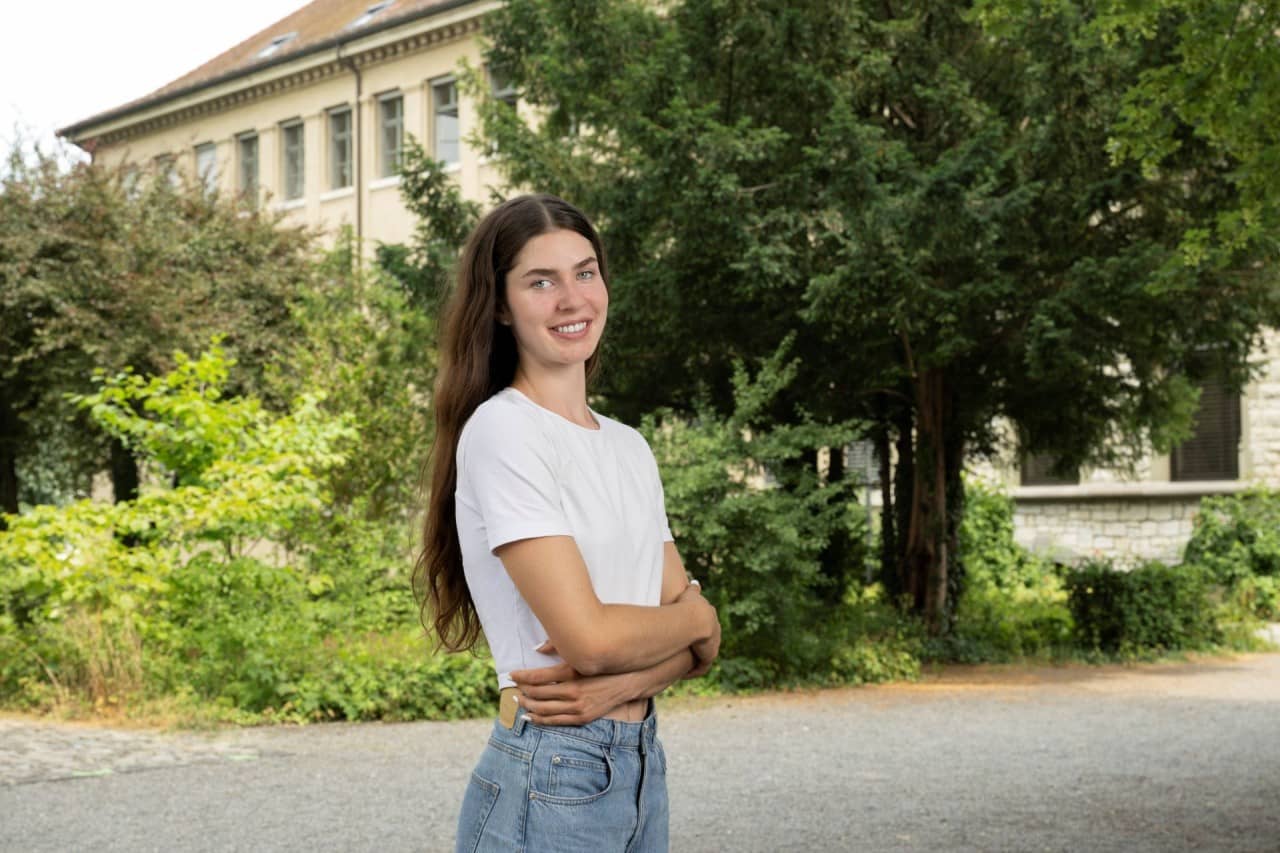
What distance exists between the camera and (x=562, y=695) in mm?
2461

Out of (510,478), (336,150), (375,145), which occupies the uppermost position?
(336,150)

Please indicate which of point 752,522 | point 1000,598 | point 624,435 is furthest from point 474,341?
point 1000,598

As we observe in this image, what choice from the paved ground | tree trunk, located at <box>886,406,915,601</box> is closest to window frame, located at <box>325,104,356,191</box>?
tree trunk, located at <box>886,406,915,601</box>

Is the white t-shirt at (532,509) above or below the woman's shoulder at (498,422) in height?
below

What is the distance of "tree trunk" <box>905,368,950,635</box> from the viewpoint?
678 inches

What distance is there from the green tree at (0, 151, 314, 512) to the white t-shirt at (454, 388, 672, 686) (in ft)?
72.5

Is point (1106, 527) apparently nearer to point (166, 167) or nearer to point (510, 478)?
point (166, 167)

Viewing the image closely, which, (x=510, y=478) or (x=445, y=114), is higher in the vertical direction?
(x=445, y=114)

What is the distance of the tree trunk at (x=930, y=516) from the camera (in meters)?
17.2

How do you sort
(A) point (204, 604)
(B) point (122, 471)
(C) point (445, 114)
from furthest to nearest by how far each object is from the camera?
1. (C) point (445, 114)
2. (B) point (122, 471)
3. (A) point (204, 604)

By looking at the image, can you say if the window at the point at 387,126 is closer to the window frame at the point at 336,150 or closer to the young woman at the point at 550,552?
the window frame at the point at 336,150

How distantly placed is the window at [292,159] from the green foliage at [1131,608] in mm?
25877

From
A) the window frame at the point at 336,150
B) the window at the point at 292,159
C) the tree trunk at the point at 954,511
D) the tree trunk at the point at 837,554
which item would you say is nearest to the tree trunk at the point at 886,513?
the tree trunk at the point at 837,554

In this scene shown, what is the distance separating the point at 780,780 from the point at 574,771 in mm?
6780
